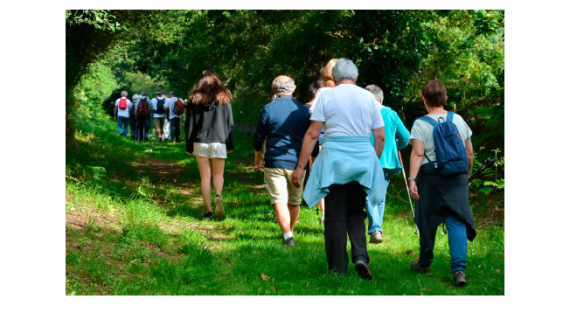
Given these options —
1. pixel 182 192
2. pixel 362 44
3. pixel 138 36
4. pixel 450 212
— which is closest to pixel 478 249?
pixel 450 212

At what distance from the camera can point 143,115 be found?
20516 millimetres

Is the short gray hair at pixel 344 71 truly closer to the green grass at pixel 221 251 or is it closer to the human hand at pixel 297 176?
the human hand at pixel 297 176

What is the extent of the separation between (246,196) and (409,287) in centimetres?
515

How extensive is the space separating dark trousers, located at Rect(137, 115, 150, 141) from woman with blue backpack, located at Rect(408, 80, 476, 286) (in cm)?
1684

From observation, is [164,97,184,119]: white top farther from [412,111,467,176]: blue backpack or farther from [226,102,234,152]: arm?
[412,111,467,176]: blue backpack

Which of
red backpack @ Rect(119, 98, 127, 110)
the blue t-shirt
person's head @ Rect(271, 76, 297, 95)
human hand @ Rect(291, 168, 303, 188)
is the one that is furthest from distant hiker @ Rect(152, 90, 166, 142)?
human hand @ Rect(291, 168, 303, 188)

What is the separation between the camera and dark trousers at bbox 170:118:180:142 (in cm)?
1994

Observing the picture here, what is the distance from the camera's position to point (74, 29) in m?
10.9

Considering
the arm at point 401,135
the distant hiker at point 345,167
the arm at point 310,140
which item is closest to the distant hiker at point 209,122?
the arm at point 401,135

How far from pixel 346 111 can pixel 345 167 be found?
49 centimetres

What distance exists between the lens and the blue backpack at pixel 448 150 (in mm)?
4945

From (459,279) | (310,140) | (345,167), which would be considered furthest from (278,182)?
(459,279)

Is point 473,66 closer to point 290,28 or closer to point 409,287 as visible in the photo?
point 290,28

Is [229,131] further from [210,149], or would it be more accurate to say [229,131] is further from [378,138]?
[378,138]
